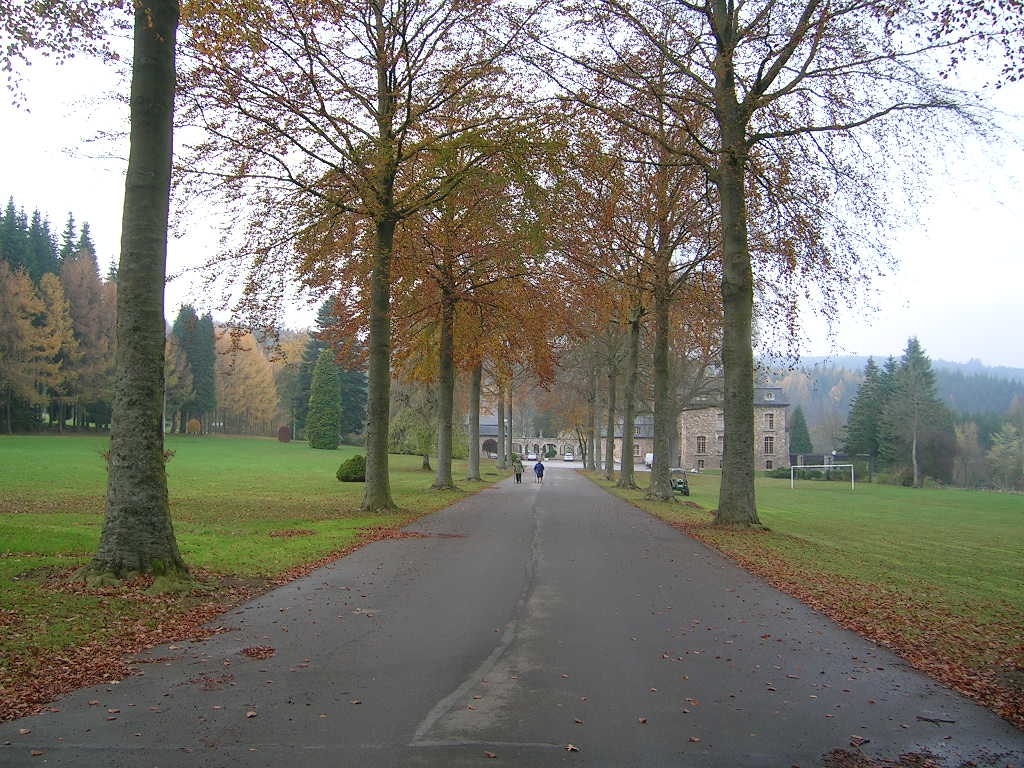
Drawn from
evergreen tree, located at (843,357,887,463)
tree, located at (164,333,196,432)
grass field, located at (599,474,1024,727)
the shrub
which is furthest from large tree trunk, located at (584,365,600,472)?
tree, located at (164,333,196,432)

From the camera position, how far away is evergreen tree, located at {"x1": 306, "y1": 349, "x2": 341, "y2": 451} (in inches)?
3194

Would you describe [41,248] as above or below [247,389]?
above

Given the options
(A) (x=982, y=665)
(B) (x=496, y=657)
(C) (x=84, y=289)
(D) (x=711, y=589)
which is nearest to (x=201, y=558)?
(B) (x=496, y=657)

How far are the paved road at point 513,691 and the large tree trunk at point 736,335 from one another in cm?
823

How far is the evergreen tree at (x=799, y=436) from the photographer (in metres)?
109

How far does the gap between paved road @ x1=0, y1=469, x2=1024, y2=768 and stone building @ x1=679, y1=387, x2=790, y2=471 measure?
85.1 meters

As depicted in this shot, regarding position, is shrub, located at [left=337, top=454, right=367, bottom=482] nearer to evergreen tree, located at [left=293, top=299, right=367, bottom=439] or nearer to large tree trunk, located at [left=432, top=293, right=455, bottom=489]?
large tree trunk, located at [left=432, top=293, right=455, bottom=489]

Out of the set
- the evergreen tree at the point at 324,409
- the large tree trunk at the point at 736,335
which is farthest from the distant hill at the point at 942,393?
the large tree trunk at the point at 736,335

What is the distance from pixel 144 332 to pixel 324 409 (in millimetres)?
74253

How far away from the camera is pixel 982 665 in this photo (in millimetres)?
6359

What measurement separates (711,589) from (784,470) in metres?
79.1

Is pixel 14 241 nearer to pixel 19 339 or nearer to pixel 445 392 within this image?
pixel 19 339

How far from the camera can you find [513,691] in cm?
531

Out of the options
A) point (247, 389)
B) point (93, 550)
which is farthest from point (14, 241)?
point (93, 550)
